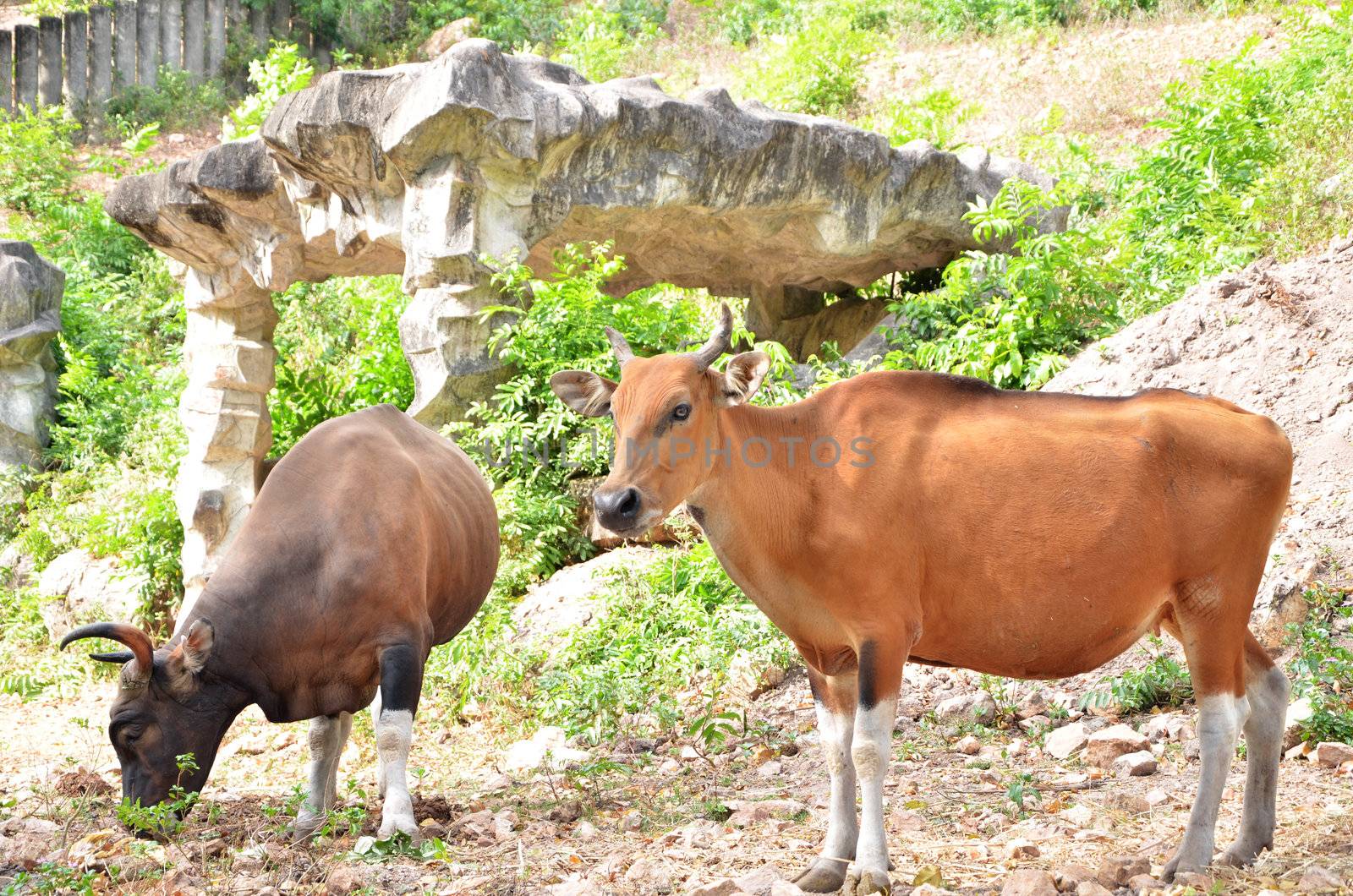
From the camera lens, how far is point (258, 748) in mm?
8617

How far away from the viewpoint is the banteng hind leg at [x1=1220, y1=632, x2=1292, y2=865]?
14.2ft

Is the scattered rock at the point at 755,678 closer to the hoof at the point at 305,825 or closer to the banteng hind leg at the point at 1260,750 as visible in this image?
the hoof at the point at 305,825

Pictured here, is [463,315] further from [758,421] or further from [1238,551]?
[1238,551]

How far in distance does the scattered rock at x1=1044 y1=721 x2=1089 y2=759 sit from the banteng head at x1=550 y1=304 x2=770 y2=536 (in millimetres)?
2516

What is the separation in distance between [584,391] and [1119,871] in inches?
94.5

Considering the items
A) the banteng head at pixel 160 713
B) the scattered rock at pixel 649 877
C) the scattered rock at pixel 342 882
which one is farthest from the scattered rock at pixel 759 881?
the banteng head at pixel 160 713

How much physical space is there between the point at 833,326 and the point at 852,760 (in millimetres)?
9518

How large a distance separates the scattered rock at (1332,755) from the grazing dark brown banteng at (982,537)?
0.97 m

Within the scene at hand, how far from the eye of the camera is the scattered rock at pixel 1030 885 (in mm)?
3803

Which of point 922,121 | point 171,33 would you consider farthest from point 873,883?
point 171,33

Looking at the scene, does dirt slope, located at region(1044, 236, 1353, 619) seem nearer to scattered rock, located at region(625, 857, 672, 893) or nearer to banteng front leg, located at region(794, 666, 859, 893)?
banteng front leg, located at region(794, 666, 859, 893)

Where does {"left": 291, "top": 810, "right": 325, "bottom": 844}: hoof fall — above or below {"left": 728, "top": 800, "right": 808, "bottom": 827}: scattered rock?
below

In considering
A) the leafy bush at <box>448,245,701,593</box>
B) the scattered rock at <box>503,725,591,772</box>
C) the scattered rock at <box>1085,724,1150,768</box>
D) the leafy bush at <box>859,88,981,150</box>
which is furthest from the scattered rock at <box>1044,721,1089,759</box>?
the leafy bush at <box>859,88,981,150</box>

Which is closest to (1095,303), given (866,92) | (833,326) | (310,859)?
(833,326)
